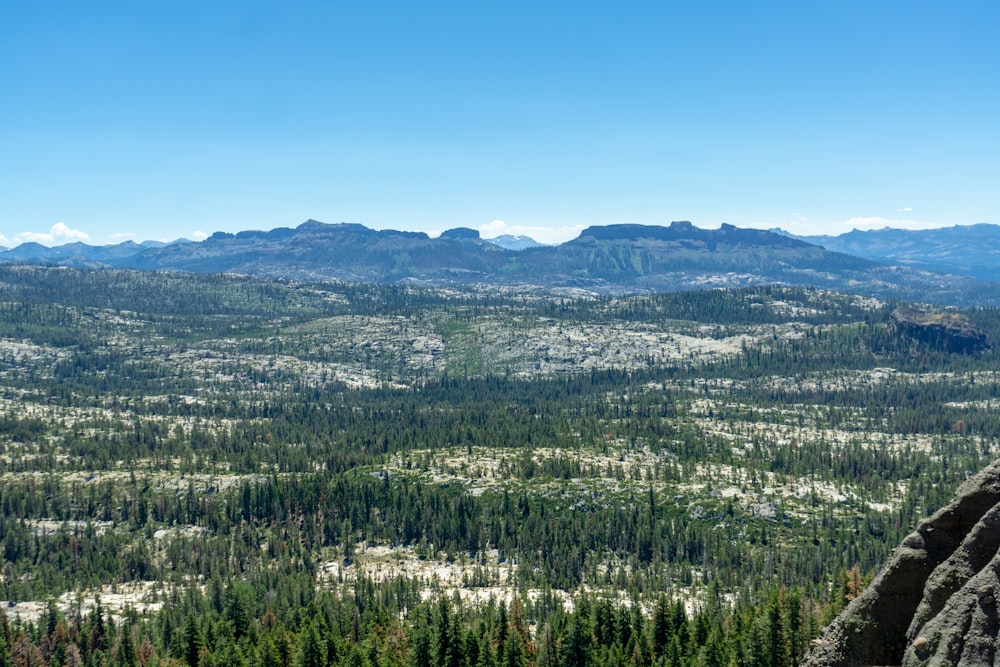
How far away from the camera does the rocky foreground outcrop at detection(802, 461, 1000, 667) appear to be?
1452 inches

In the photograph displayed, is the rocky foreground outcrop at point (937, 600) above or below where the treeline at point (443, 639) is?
above

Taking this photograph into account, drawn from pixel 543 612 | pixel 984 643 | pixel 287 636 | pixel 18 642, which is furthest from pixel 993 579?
pixel 18 642

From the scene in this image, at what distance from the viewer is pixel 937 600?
41281 mm

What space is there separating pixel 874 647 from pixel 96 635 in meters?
162

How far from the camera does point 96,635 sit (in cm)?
15675

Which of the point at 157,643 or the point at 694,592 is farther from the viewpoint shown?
the point at 694,592

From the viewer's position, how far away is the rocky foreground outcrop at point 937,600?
36875 mm

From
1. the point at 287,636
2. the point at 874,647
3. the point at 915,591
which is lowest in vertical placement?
the point at 287,636

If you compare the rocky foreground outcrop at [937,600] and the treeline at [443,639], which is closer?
the rocky foreground outcrop at [937,600]

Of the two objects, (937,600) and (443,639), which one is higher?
(937,600)

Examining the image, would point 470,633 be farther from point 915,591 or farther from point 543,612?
point 915,591

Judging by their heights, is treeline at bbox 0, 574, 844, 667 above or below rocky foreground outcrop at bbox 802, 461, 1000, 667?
below

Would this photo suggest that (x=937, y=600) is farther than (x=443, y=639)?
No

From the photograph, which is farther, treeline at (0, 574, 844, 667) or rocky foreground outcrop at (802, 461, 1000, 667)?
treeline at (0, 574, 844, 667)
